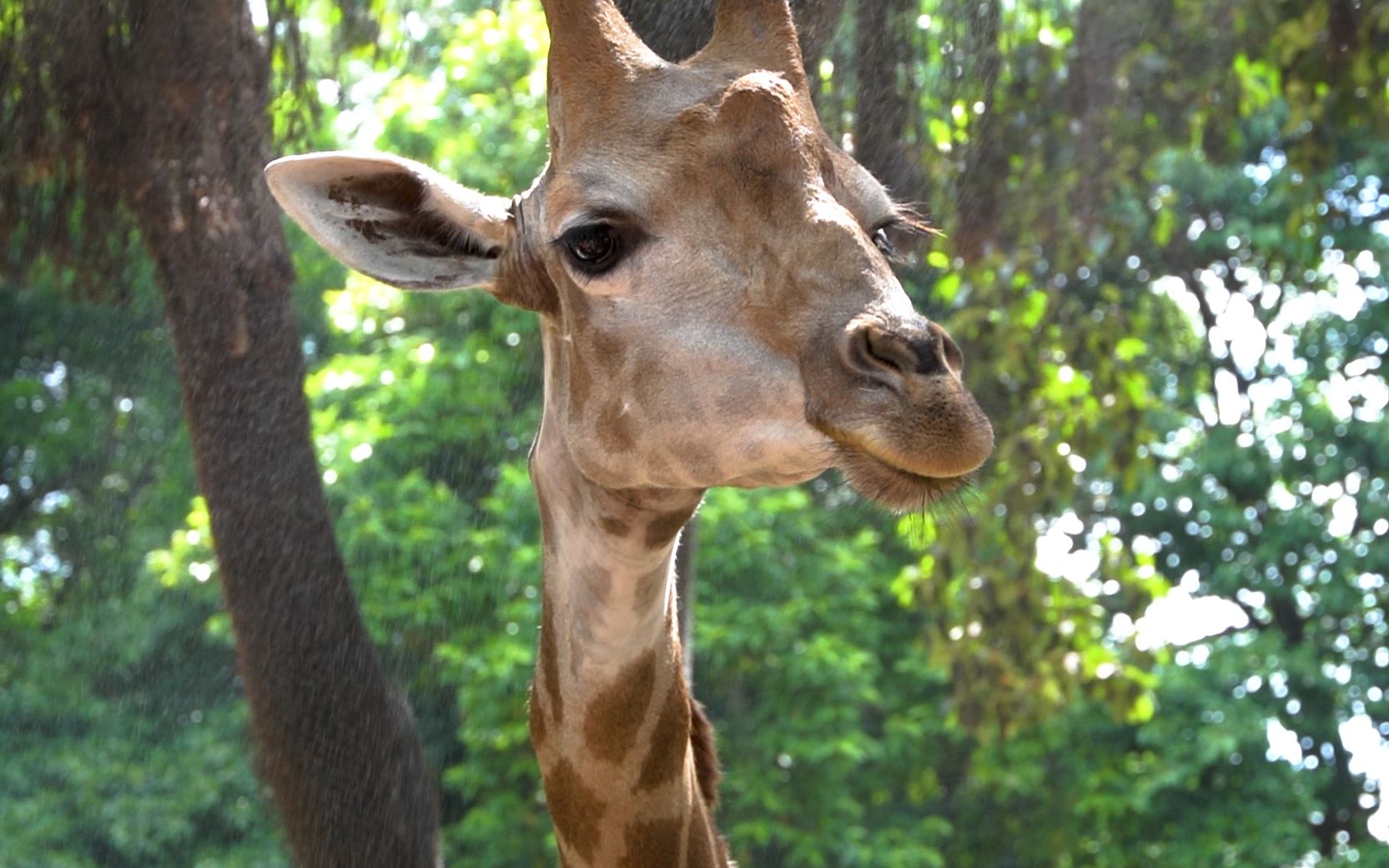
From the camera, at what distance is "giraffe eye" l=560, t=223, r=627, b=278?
2682 millimetres

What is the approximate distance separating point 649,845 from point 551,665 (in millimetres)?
334

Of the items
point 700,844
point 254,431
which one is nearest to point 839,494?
point 254,431

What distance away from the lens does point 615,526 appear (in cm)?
279

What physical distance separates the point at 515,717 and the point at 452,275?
269 inches

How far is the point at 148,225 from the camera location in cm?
432

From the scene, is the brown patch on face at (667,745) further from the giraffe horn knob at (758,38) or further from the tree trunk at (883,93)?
the tree trunk at (883,93)

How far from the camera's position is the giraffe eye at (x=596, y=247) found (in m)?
2.68

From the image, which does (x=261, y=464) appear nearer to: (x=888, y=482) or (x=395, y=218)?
(x=395, y=218)

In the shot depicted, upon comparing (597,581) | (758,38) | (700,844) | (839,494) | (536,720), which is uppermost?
(758,38)

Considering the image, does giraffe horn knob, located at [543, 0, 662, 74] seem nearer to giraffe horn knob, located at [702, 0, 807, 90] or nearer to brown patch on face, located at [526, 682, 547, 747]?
giraffe horn knob, located at [702, 0, 807, 90]

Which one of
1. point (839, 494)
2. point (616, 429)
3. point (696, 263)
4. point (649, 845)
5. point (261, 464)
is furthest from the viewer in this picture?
point (839, 494)

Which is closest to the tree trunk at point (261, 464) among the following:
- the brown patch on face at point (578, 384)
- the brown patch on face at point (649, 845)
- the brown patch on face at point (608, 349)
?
the brown patch on face at point (649, 845)

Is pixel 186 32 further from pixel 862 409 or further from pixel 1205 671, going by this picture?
pixel 1205 671

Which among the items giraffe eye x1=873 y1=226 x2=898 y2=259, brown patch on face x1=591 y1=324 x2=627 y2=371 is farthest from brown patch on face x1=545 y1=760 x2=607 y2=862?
giraffe eye x1=873 y1=226 x2=898 y2=259
